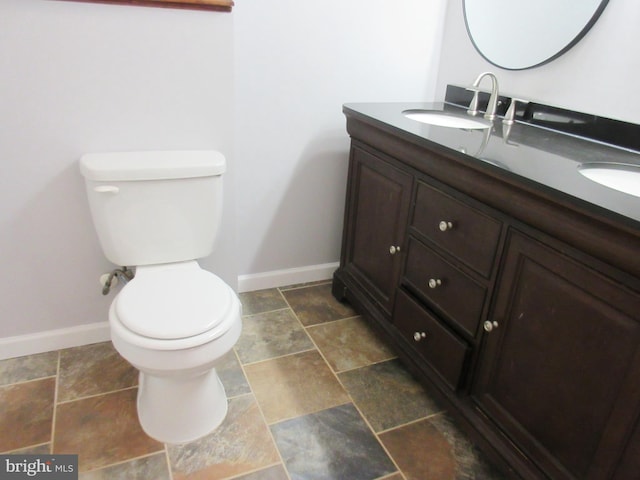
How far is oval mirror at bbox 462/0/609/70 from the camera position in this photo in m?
1.58

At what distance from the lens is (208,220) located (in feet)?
5.37

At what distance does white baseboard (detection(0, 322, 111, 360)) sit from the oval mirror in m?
1.94

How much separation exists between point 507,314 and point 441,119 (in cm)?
97

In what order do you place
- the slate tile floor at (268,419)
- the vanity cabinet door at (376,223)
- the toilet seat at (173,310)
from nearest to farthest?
the toilet seat at (173,310)
the slate tile floor at (268,419)
the vanity cabinet door at (376,223)

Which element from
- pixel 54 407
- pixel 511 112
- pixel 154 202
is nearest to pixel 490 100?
pixel 511 112

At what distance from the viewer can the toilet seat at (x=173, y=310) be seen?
4.11 feet

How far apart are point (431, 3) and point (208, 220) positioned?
A: 141 centimetres

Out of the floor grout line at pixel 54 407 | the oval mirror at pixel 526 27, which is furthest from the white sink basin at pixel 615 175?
the floor grout line at pixel 54 407

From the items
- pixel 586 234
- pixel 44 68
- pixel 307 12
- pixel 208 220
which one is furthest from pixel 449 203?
pixel 44 68

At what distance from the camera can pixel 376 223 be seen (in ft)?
6.10

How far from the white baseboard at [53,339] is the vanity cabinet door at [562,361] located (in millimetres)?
1445

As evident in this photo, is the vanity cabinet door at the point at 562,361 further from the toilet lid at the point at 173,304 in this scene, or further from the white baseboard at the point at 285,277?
the white baseboard at the point at 285,277

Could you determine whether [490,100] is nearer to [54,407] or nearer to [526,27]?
[526,27]

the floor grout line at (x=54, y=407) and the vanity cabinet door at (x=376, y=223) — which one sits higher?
the vanity cabinet door at (x=376, y=223)
